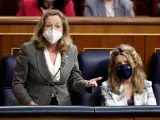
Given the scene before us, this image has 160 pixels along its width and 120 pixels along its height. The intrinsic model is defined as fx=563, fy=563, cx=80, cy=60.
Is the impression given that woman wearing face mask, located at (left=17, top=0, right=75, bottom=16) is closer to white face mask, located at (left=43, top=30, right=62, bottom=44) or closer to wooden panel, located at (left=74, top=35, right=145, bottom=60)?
wooden panel, located at (left=74, top=35, right=145, bottom=60)

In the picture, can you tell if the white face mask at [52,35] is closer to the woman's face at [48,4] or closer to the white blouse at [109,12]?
the woman's face at [48,4]

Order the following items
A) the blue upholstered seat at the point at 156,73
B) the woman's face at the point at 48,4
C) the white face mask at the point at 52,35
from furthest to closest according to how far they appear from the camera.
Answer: the woman's face at the point at 48,4
the blue upholstered seat at the point at 156,73
the white face mask at the point at 52,35

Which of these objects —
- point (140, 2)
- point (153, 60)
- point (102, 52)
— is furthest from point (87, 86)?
point (140, 2)

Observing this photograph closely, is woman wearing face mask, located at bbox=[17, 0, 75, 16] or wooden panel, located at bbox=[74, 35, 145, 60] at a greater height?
woman wearing face mask, located at bbox=[17, 0, 75, 16]

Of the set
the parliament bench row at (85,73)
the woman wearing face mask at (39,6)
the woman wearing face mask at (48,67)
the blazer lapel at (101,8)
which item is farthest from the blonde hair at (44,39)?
the blazer lapel at (101,8)

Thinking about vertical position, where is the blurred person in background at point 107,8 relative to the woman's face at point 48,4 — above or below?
below

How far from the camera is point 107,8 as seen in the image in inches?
116

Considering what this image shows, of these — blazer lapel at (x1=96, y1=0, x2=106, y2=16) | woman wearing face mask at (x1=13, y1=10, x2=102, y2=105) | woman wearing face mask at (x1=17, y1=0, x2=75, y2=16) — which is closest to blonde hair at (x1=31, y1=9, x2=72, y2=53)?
woman wearing face mask at (x1=13, y1=10, x2=102, y2=105)

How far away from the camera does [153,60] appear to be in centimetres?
266

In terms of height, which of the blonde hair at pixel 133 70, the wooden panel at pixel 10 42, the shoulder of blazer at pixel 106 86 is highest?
the wooden panel at pixel 10 42

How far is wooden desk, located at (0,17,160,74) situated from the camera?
8.65 feet

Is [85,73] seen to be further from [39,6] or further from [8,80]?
[39,6]

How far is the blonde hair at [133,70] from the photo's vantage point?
7.91ft

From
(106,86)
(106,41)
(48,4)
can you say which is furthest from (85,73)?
(48,4)
